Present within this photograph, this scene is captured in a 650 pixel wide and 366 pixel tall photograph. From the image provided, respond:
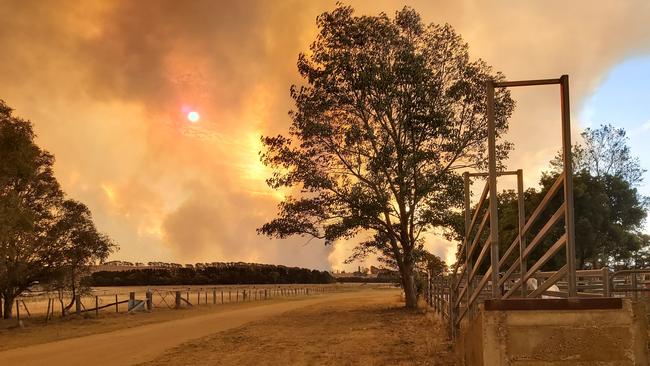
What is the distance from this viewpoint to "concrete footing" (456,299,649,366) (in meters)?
5.20

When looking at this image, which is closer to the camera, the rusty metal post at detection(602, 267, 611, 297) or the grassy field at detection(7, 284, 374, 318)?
the rusty metal post at detection(602, 267, 611, 297)

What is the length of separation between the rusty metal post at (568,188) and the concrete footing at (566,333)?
0.32 meters

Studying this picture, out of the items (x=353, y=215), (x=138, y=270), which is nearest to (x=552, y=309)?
(x=353, y=215)

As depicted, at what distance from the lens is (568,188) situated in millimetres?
5730

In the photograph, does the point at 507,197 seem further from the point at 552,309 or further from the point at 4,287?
the point at 552,309

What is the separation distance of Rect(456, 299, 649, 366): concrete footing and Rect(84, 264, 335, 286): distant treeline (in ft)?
378

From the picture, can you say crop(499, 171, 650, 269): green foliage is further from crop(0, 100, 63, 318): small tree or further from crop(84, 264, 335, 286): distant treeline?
crop(84, 264, 335, 286): distant treeline

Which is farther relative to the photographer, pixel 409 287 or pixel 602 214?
pixel 602 214

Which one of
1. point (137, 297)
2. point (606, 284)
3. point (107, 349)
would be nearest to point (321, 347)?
point (107, 349)

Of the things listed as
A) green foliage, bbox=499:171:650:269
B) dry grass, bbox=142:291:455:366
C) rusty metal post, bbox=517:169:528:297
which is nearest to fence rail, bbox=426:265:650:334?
rusty metal post, bbox=517:169:528:297

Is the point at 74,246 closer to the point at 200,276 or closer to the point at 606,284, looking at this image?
the point at 606,284

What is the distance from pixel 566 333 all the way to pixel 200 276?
12110 centimetres

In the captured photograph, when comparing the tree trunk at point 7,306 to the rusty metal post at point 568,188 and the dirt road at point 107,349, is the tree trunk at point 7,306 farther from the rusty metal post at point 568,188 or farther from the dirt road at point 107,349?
the rusty metal post at point 568,188

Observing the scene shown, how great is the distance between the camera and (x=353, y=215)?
3036cm
